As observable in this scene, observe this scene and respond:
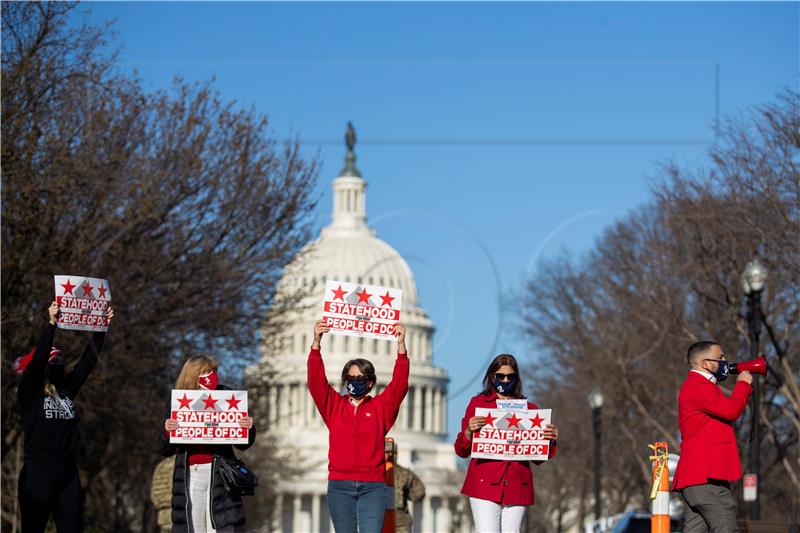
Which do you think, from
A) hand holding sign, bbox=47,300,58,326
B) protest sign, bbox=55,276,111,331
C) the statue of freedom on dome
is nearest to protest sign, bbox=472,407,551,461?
hand holding sign, bbox=47,300,58,326

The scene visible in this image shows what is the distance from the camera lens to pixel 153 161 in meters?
31.3

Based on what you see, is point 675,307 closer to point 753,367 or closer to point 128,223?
point 128,223

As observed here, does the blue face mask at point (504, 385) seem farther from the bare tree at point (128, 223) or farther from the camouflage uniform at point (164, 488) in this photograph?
the bare tree at point (128, 223)

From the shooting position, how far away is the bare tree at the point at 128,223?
27.8m

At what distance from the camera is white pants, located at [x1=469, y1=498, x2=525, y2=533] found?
11484mm

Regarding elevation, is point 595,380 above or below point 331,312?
above

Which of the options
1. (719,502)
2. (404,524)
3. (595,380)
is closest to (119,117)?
(404,524)

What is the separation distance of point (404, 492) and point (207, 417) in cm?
522

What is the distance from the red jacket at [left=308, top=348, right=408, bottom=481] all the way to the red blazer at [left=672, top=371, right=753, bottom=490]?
1969mm

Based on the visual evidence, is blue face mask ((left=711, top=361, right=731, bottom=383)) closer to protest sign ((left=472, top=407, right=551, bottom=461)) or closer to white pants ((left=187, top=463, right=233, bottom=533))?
protest sign ((left=472, top=407, right=551, bottom=461))

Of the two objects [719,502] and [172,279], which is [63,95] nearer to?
[172,279]

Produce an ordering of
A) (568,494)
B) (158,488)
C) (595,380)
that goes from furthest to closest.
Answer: (568,494), (595,380), (158,488)

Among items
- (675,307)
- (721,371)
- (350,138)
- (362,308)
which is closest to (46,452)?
(362,308)

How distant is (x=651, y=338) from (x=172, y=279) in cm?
2082
